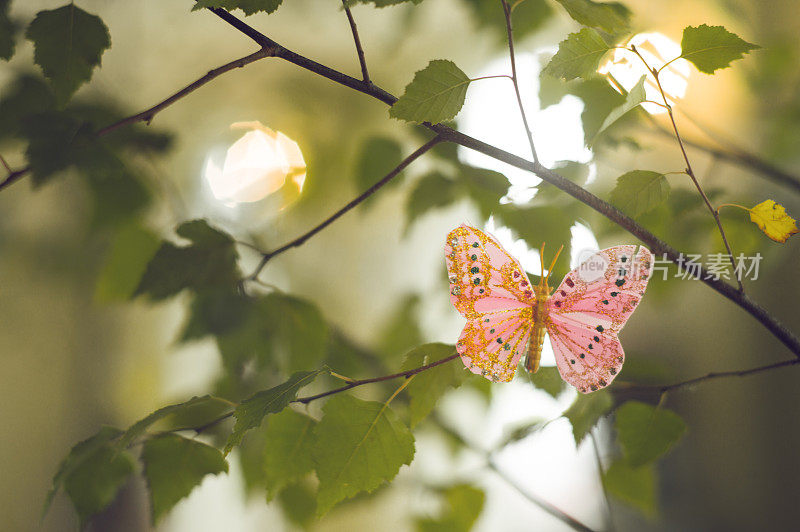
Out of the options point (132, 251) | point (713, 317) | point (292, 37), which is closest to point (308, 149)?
point (292, 37)

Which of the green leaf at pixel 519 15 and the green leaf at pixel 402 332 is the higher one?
the green leaf at pixel 519 15

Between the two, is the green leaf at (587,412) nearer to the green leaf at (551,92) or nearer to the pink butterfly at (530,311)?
the pink butterfly at (530,311)

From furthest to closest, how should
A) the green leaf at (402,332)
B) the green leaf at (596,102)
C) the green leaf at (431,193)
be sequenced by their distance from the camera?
1. the green leaf at (402,332)
2. the green leaf at (431,193)
3. the green leaf at (596,102)

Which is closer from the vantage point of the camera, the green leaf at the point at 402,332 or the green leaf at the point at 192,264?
the green leaf at the point at 192,264

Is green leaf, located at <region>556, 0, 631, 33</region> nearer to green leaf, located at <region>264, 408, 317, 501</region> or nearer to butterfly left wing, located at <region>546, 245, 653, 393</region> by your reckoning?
butterfly left wing, located at <region>546, 245, 653, 393</region>

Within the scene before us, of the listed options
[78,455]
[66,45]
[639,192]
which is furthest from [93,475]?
[639,192]

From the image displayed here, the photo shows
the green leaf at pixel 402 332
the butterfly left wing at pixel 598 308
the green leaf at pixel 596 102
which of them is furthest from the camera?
the green leaf at pixel 402 332

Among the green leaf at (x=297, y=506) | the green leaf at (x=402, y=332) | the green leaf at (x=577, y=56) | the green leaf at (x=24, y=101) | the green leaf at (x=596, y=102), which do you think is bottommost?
the green leaf at (x=297, y=506)

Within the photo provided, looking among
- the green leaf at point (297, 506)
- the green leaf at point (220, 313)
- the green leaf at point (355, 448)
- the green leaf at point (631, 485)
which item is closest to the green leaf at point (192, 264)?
the green leaf at point (220, 313)
